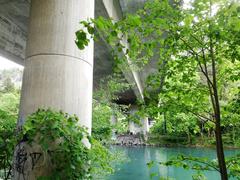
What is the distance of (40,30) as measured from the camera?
9.00 feet

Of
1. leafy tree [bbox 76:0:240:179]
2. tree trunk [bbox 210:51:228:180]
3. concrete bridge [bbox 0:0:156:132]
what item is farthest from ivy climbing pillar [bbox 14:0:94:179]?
tree trunk [bbox 210:51:228:180]

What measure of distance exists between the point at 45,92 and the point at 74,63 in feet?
1.64

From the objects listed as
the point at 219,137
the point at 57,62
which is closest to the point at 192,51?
the point at 219,137

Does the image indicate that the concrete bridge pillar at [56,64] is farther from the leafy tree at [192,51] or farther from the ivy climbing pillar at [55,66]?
the leafy tree at [192,51]

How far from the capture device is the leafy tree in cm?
189

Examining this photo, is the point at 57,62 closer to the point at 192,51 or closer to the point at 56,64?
the point at 56,64

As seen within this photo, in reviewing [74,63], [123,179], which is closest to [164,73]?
[74,63]

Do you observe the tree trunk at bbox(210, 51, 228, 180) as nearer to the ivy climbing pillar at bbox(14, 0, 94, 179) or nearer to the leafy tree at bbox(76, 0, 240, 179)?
the leafy tree at bbox(76, 0, 240, 179)

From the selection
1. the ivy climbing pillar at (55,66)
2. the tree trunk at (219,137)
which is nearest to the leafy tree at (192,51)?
the tree trunk at (219,137)

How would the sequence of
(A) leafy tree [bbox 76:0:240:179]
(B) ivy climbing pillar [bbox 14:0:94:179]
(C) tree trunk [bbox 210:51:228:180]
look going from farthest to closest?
(B) ivy climbing pillar [bbox 14:0:94:179] < (C) tree trunk [bbox 210:51:228:180] < (A) leafy tree [bbox 76:0:240:179]

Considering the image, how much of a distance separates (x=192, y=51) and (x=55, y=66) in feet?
5.21

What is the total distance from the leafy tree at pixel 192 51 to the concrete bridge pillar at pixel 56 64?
713mm

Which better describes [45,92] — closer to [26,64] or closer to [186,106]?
[26,64]

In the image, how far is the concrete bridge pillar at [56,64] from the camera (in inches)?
98.3
